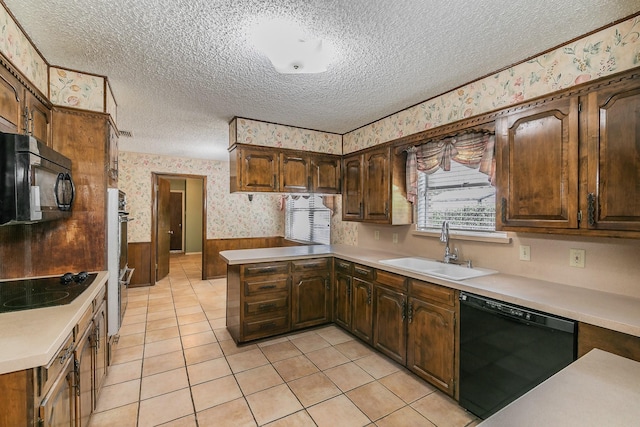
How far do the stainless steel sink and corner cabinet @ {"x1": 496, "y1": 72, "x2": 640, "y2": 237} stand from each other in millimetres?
460

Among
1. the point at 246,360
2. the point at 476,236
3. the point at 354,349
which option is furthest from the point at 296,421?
the point at 476,236

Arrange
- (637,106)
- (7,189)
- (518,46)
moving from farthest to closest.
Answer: (518,46)
(637,106)
(7,189)

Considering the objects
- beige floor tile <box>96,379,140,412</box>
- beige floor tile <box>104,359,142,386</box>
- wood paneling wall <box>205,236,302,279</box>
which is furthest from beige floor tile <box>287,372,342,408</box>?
wood paneling wall <box>205,236,302,279</box>

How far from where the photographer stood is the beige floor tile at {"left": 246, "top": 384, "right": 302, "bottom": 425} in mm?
1996

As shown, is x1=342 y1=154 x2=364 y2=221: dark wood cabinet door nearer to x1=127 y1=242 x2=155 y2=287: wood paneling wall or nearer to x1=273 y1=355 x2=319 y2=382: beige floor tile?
x1=273 y1=355 x2=319 y2=382: beige floor tile

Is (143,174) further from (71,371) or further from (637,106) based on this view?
(637,106)

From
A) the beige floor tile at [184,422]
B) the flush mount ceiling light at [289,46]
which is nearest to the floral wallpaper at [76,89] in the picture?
the flush mount ceiling light at [289,46]

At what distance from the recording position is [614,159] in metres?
1.61

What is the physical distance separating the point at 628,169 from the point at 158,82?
10.4 feet

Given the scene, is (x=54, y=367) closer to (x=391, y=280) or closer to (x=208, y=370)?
(x=208, y=370)

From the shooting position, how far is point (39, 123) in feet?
6.61

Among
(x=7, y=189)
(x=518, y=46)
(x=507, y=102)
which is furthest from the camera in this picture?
(x=507, y=102)

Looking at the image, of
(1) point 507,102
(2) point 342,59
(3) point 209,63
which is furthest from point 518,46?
(3) point 209,63

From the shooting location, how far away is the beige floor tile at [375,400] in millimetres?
2027
